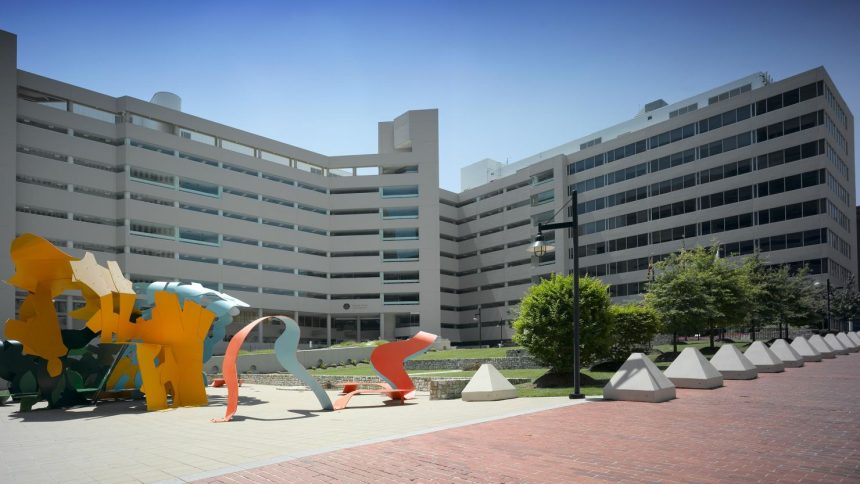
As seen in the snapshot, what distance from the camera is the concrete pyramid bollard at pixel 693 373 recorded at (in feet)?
61.1

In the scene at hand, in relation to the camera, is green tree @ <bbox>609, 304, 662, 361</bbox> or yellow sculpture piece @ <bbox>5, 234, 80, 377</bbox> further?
green tree @ <bbox>609, 304, 662, 361</bbox>

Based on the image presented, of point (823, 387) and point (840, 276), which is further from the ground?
point (840, 276)

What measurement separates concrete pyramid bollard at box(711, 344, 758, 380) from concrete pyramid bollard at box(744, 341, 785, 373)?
7.94ft

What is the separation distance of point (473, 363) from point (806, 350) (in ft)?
59.4

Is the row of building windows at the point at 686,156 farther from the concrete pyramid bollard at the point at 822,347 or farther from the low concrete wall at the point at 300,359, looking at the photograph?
the low concrete wall at the point at 300,359

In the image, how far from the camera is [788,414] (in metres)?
13.0

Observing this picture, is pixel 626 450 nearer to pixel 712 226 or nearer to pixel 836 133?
pixel 712 226

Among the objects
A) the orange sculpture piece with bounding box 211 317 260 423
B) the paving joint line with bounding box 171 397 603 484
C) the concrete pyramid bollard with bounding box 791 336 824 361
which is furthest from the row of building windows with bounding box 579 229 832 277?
the orange sculpture piece with bounding box 211 317 260 423

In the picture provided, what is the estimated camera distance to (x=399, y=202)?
8400 cm

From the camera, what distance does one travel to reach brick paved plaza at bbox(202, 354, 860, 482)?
8.11 meters

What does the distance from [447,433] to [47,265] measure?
1525cm

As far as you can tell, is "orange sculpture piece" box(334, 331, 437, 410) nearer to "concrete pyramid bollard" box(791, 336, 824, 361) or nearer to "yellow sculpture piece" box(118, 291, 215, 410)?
"yellow sculpture piece" box(118, 291, 215, 410)

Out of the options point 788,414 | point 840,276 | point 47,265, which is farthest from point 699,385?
point 840,276

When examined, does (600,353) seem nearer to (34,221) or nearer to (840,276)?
(840,276)
